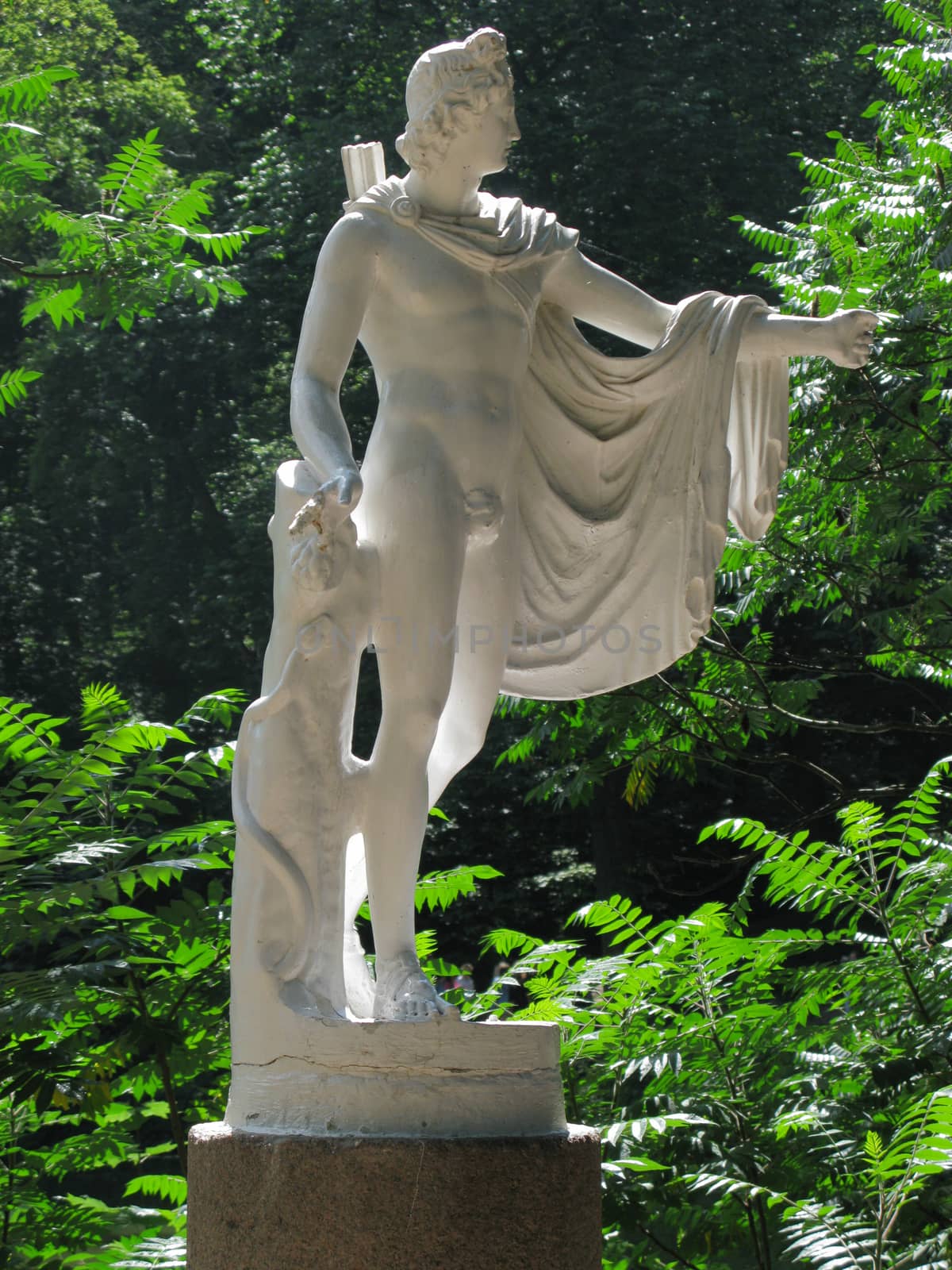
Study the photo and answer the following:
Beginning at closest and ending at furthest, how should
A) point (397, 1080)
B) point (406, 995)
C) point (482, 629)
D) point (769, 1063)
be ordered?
point (397, 1080) < point (406, 995) < point (482, 629) < point (769, 1063)

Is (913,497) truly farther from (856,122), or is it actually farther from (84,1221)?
(856,122)

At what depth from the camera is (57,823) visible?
16.9 feet

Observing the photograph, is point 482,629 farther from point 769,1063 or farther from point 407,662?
point 769,1063

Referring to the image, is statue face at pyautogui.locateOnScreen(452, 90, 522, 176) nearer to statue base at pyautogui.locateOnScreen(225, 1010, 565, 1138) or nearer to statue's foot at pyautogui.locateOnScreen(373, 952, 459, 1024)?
statue's foot at pyautogui.locateOnScreen(373, 952, 459, 1024)

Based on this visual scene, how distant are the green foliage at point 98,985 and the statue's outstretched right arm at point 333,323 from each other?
53.4 inches

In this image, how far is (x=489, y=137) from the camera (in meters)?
4.12

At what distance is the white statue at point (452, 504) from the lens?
12.3 ft

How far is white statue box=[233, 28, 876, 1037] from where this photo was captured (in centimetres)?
376

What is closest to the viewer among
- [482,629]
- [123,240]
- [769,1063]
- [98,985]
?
[482,629]

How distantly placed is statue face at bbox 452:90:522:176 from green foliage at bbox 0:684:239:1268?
75.2 inches

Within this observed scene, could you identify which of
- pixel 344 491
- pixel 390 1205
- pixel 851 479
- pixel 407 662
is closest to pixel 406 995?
pixel 390 1205

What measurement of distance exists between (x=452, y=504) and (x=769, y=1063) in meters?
2.70

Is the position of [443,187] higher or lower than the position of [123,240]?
lower

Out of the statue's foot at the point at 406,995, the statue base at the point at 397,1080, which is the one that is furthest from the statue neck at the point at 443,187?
the statue base at the point at 397,1080
